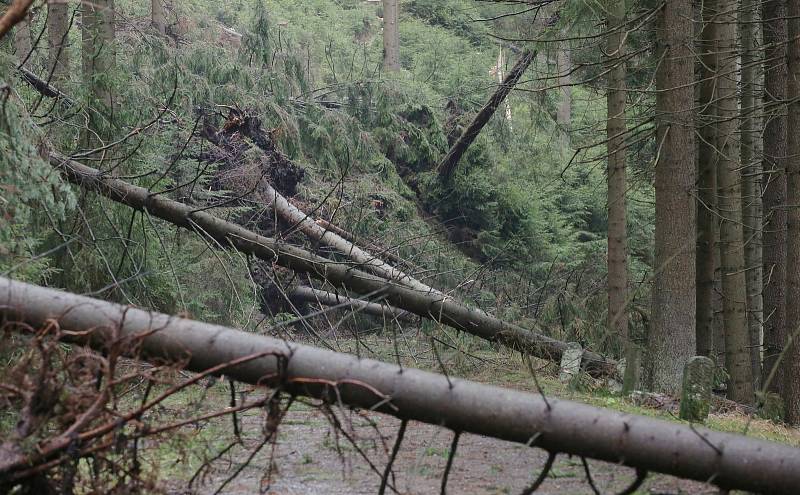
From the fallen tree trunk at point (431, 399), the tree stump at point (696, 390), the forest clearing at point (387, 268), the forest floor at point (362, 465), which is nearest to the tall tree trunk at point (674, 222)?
the forest clearing at point (387, 268)

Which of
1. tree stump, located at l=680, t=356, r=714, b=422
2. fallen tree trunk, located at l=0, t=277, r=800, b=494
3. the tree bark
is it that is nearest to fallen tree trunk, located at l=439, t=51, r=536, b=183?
tree stump, located at l=680, t=356, r=714, b=422

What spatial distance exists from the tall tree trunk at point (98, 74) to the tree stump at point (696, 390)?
602 cm

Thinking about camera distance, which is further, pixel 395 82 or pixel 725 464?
pixel 395 82

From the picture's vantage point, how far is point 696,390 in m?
7.32

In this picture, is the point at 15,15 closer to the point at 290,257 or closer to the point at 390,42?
the point at 290,257

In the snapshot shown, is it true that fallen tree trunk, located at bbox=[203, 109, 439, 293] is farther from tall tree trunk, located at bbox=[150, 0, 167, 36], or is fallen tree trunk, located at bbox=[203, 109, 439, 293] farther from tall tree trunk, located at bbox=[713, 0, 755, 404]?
tall tree trunk, located at bbox=[713, 0, 755, 404]

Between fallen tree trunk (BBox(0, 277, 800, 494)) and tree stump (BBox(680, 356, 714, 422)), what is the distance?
12.5 feet

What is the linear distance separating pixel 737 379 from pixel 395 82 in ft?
29.0

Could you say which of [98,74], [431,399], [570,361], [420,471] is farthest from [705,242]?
[431,399]

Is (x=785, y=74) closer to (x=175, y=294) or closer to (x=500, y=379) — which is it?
(x=500, y=379)

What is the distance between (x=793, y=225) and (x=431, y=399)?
7597 mm

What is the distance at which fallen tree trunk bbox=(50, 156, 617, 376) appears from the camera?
8195 mm

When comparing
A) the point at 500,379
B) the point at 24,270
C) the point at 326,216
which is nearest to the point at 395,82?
the point at 326,216

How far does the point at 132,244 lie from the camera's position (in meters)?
9.02
